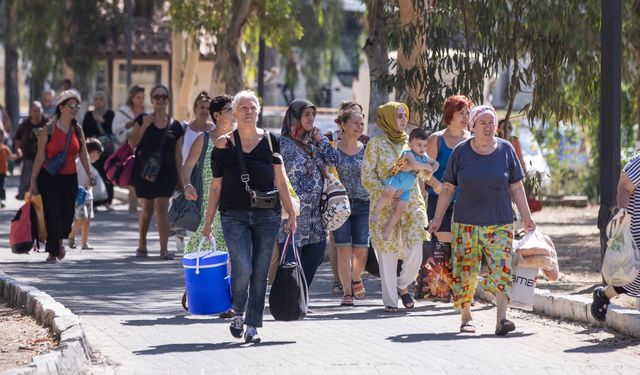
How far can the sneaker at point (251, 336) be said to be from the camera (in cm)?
1074

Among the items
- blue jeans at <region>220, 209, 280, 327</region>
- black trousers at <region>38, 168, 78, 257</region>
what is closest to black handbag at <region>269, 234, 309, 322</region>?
blue jeans at <region>220, 209, 280, 327</region>

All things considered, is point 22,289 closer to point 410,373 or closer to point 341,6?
point 410,373

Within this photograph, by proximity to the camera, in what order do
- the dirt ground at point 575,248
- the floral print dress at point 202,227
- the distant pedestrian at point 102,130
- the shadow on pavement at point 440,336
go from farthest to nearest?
the distant pedestrian at point 102,130
the dirt ground at point 575,248
the floral print dress at point 202,227
the shadow on pavement at point 440,336

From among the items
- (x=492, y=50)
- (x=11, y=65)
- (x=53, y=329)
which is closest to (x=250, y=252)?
(x=53, y=329)

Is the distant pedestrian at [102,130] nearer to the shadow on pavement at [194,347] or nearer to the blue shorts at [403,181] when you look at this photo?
the blue shorts at [403,181]

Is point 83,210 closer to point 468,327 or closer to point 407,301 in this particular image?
point 407,301

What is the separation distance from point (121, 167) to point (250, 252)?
751 centimetres

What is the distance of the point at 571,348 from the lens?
10734mm

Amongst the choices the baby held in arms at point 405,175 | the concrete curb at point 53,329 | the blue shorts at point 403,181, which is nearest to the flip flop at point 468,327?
the baby held in arms at point 405,175

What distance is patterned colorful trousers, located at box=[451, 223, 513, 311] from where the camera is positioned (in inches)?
448

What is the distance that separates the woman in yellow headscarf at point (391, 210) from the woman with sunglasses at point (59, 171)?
15.4ft

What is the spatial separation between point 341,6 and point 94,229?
33891 millimetres

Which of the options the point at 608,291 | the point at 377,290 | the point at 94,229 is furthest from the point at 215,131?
the point at 94,229

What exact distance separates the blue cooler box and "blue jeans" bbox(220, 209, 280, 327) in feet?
0.37
